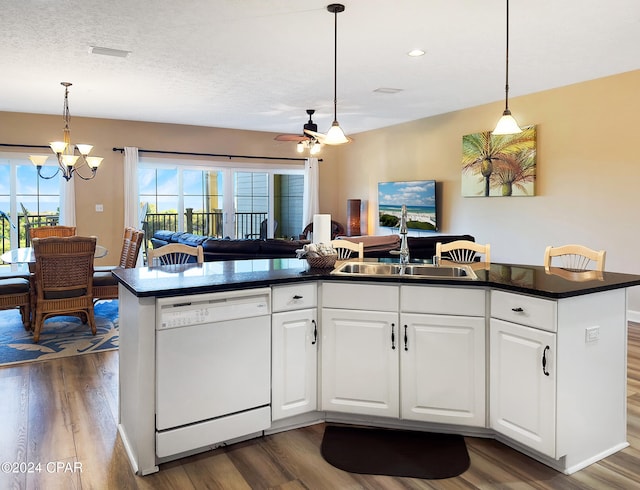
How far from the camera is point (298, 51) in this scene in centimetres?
449

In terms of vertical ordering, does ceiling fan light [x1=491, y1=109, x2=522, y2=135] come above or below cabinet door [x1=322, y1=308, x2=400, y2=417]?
above

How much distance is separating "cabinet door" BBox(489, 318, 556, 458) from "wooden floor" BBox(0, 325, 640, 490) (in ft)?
0.51

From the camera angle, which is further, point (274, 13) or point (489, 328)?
point (274, 13)

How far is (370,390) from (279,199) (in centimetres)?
755

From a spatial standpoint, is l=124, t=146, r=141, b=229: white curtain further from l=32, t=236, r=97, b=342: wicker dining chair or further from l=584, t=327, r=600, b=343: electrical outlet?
l=584, t=327, r=600, b=343: electrical outlet

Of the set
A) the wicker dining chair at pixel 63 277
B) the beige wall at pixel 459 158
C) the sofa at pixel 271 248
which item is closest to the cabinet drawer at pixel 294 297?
the sofa at pixel 271 248

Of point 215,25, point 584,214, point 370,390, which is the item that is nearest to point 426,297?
point 370,390

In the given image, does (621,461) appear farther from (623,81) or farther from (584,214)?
(623,81)

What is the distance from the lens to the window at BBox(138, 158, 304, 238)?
28.5 ft

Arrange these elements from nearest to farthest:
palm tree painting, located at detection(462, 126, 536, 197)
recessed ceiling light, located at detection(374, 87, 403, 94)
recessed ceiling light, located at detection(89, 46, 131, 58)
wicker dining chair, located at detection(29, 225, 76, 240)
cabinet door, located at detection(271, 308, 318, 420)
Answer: cabinet door, located at detection(271, 308, 318, 420) < recessed ceiling light, located at detection(89, 46, 131, 58) < recessed ceiling light, located at detection(374, 87, 403, 94) < wicker dining chair, located at detection(29, 225, 76, 240) < palm tree painting, located at detection(462, 126, 536, 197)

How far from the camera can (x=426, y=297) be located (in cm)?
266

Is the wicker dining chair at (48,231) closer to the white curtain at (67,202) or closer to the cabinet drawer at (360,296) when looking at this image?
the white curtain at (67,202)

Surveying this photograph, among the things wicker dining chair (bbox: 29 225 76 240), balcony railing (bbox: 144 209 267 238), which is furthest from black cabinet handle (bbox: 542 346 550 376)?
balcony railing (bbox: 144 209 267 238)

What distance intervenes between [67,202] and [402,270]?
21.4 feet
